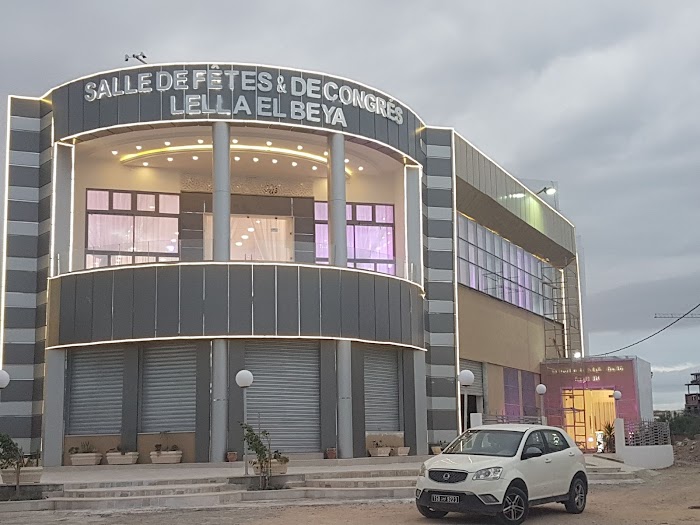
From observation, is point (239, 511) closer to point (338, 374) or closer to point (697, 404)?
point (338, 374)

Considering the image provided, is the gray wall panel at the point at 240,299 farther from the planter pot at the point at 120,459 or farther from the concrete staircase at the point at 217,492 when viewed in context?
the concrete staircase at the point at 217,492

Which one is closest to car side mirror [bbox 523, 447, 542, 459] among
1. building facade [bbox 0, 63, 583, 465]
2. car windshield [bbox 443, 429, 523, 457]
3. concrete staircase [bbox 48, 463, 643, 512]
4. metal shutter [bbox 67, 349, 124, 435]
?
car windshield [bbox 443, 429, 523, 457]

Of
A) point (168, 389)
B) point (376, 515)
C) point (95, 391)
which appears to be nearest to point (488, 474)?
point (376, 515)

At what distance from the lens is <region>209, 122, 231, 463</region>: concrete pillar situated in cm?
2684

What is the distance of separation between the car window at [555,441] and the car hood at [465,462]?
1518 millimetres

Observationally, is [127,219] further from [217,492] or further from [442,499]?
[442,499]

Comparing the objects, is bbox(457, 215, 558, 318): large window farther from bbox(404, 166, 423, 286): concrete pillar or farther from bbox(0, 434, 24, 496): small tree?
bbox(0, 434, 24, 496): small tree

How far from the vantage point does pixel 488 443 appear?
1659 centimetres

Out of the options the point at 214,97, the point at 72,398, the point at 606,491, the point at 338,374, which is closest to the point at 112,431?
the point at 72,398

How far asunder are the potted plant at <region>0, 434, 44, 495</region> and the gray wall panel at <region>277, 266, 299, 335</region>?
9.34m

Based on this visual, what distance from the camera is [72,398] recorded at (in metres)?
28.4

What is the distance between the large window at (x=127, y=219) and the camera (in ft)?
100

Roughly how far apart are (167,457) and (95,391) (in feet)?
10.8

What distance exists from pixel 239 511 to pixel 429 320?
662 inches
